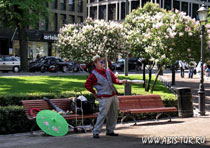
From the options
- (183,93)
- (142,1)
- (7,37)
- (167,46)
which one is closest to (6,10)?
(7,37)

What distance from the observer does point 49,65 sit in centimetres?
3900

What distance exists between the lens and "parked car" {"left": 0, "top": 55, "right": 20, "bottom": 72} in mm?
37469

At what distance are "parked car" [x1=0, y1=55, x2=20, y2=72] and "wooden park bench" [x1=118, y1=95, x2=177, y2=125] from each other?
26084 mm

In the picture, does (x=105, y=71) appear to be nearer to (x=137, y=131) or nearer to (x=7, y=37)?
(x=137, y=131)

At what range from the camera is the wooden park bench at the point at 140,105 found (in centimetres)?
1209

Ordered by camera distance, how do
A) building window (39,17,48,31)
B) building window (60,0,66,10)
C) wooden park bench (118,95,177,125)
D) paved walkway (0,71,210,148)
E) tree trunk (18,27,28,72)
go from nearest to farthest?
paved walkway (0,71,210,148)
wooden park bench (118,95,177,125)
tree trunk (18,27,28,72)
building window (39,17,48,31)
building window (60,0,66,10)

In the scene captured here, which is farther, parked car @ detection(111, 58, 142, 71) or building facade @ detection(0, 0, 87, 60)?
building facade @ detection(0, 0, 87, 60)

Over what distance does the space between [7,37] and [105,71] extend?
1696 inches

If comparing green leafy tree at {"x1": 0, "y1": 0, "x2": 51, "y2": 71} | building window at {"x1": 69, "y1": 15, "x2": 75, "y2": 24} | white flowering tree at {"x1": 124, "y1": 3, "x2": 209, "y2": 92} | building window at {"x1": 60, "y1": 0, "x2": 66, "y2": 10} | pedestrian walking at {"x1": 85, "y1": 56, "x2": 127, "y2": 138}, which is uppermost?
building window at {"x1": 60, "y1": 0, "x2": 66, "y2": 10}

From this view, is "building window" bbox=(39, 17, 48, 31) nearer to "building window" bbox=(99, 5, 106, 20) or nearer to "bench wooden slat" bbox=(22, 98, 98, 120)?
"building window" bbox=(99, 5, 106, 20)

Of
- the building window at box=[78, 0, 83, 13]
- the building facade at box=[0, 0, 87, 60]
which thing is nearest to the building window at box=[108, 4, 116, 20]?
the building facade at box=[0, 0, 87, 60]

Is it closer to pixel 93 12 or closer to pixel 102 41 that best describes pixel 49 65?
pixel 102 41

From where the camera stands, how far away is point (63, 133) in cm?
927

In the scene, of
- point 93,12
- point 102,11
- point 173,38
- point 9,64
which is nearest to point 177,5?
point 102,11
